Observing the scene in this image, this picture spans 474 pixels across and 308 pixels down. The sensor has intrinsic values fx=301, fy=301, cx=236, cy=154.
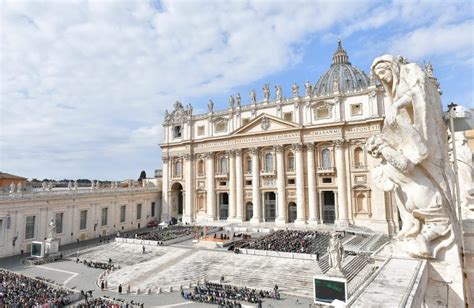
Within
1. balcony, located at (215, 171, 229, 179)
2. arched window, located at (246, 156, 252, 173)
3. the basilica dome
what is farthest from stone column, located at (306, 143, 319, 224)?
the basilica dome

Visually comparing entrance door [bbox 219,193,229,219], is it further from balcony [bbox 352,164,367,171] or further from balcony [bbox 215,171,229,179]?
balcony [bbox 352,164,367,171]

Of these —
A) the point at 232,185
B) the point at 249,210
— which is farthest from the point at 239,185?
the point at 249,210

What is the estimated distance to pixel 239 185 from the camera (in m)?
42.9

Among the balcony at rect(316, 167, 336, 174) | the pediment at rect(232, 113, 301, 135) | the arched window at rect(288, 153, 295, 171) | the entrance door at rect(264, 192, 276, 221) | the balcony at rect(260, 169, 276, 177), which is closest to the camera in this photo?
the balcony at rect(316, 167, 336, 174)

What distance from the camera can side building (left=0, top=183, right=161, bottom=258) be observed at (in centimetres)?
3078

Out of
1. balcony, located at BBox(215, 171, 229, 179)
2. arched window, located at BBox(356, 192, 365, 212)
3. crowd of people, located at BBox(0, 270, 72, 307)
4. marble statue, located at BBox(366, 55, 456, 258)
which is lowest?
crowd of people, located at BBox(0, 270, 72, 307)

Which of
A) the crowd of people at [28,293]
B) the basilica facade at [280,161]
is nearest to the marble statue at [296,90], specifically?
the basilica facade at [280,161]

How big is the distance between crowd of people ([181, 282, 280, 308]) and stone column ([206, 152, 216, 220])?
24.6 metres

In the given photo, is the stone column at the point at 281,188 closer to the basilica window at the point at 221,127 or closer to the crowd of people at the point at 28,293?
the basilica window at the point at 221,127

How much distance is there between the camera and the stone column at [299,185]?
37875 millimetres

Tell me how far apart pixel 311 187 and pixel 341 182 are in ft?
12.1

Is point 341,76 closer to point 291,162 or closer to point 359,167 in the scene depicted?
point 291,162

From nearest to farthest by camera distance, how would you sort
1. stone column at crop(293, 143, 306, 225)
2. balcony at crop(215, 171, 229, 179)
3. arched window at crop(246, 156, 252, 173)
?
stone column at crop(293, 143, 306, 225) < arched window at crop(246, 156, 252, 173) < balcony at crop(215, 171, 229, 179)

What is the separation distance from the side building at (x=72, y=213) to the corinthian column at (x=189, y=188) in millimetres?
6717
